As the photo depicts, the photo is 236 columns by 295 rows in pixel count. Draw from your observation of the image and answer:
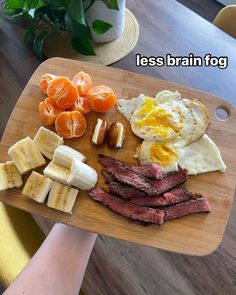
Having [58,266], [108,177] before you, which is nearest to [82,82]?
[108,177]

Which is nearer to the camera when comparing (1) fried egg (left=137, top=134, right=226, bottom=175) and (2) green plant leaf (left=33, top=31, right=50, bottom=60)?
(1) fried egg (left=137, top=134, right=226, bottom=175)

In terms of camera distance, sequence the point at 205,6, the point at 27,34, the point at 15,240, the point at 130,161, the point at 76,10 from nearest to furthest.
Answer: the point at 15,240, the point at 130,161, the point at 76,10, the point at 27,34, the point at 205,6

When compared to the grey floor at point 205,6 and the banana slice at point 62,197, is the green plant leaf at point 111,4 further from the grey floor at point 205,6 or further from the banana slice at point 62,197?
the grey floor at point 205,6

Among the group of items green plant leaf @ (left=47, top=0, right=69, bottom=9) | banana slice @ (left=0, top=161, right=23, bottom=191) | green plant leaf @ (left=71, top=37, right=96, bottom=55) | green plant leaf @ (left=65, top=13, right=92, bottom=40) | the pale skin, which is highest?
green plant leaf @ (left=47, top=0, right=69, bottom=9)

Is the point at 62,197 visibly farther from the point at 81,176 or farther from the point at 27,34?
the point at 27,34

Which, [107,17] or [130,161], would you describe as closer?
[130,161]

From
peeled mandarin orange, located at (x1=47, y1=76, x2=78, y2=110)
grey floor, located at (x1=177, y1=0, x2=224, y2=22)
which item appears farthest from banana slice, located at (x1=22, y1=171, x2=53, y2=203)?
grey floor, located at (x1=177, y1=0, x2=224, y2=22)

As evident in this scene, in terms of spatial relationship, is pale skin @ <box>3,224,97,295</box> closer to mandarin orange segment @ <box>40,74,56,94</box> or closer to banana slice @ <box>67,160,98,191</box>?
banana slice @ <box>67,160,98,191</box>
